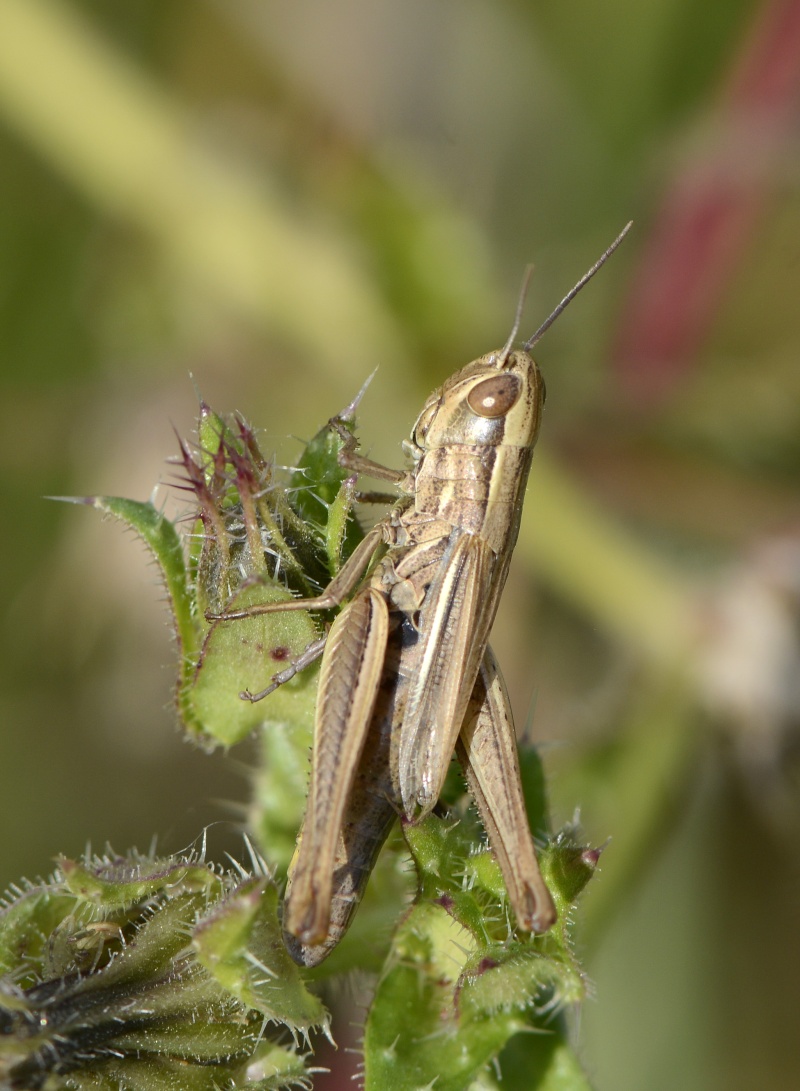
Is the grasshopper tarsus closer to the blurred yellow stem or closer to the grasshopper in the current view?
the grasshopper

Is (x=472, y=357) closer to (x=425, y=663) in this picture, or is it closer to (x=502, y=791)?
(x=425, y=663)

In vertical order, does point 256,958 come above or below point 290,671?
below

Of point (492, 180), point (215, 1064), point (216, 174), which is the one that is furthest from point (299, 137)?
point (215, 1064)

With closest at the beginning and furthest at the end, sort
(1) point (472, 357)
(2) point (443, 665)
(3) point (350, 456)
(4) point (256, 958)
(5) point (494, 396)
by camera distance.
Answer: (4) point (256, 958) < (3) point (350, 456) < (2) point (443, 665) < (5) point (494, 396) < (1) point (472, 357)

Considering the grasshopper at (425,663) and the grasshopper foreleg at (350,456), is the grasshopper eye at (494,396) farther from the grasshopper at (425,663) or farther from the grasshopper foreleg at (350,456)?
the grasshopper foreleg at (350,456)

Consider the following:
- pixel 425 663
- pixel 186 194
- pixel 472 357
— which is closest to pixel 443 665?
pixel 425 663

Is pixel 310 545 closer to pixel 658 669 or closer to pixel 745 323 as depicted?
pixel 658 669

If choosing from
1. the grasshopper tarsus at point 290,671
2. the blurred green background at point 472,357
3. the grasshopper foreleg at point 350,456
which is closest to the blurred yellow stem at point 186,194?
the blurred green background at point 472,357
